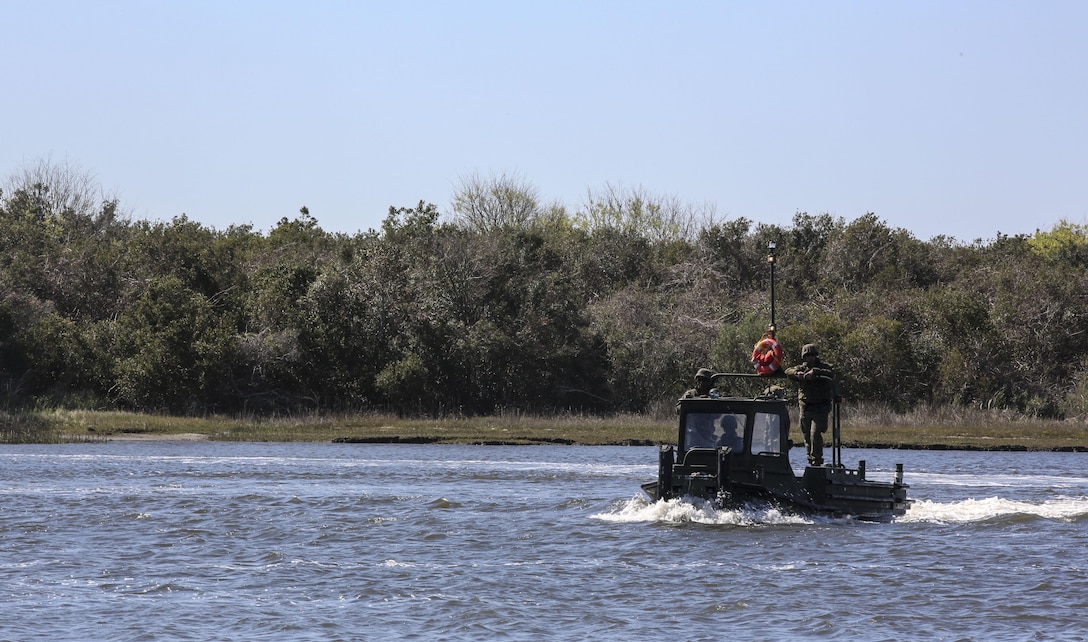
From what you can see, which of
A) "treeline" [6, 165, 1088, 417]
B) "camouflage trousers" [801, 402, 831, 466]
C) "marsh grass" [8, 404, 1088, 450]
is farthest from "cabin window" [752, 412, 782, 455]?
"treeline" [6, 165, 1088, 417]

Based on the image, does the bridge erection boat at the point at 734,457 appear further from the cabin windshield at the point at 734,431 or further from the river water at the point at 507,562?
the river water at the point at 507,562

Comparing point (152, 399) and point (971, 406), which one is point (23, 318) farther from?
point (971, 406)

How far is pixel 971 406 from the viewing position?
69.4 m

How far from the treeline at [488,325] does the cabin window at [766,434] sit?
1659 inches

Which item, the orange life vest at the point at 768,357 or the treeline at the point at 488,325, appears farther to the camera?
the treeline at the point at 488,325

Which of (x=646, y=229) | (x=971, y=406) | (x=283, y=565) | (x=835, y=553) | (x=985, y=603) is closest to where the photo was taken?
(x=985, y=603)

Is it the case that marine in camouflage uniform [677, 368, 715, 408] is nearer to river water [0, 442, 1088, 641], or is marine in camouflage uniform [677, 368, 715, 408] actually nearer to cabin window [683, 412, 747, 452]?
cabin window [683, 412, 747, 452]

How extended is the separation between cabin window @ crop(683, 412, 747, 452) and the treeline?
42.3 metres

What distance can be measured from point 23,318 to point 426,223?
34.0 m

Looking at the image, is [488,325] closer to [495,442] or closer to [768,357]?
[495,442]

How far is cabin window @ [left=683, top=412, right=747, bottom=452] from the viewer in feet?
95.6

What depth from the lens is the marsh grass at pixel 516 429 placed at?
59.5 meters

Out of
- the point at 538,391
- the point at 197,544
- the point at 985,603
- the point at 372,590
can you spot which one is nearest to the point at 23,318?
the point at 538,391

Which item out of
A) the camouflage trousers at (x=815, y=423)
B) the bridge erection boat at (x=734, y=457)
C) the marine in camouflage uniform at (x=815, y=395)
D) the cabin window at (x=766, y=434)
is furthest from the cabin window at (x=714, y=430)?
the camouflage trousers at (x=815, y=423)
